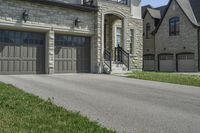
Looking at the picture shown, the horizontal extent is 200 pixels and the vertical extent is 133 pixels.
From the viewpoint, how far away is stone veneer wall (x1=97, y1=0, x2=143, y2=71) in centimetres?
2156

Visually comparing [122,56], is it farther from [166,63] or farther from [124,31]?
[166,63]

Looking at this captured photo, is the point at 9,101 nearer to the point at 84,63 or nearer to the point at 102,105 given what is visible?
the point at 102,105

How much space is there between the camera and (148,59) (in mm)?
37688

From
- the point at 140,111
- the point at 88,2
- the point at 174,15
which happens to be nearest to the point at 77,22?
the point at 88,2

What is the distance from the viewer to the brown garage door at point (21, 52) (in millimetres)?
17969

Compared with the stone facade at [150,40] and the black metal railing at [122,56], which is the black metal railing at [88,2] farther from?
the stone facade at [150,40]

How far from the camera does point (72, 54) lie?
67.9 feet

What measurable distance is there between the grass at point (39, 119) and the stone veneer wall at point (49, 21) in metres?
10.7

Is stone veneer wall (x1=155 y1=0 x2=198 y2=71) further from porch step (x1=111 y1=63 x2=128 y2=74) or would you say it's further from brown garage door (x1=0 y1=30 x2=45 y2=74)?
brown garage door (x1=0 y1=30 x2=45 y2=74)

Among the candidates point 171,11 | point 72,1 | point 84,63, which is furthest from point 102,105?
point 171,11

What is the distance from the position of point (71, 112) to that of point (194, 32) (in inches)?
1089

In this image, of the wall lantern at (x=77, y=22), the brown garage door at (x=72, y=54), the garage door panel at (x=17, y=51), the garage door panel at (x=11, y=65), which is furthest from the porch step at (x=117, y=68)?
the garage door panel at (x=11, y=65)

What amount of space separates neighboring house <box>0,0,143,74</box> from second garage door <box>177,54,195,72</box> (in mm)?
10806

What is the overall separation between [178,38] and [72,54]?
1704cm
